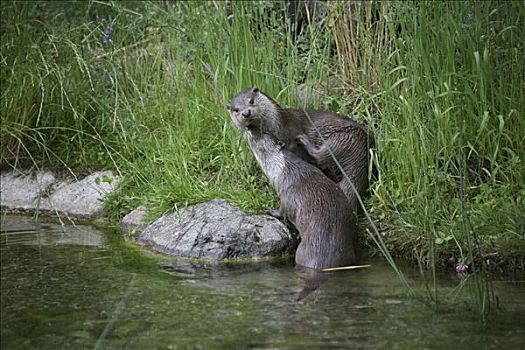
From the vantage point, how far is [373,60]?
6.25 meters

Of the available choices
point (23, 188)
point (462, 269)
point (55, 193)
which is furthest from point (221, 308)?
point (23, 188)

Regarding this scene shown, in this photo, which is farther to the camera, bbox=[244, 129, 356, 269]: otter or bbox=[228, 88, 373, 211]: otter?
bbox=[228, 88, 373, 211]: otter

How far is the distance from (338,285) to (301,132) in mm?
1431

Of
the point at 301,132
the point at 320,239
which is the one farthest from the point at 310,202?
the point at 301,132

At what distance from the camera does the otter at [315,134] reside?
570 centimetres

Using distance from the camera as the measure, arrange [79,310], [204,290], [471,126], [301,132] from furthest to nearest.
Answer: [301,132], [471,126], [204,290], [79,310]

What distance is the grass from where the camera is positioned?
524 cm

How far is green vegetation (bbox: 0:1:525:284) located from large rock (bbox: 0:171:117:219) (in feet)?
0.42

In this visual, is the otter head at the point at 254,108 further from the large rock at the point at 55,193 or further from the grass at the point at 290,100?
the large rock at the point at 55,193

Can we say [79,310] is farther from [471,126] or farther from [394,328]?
[471,126]

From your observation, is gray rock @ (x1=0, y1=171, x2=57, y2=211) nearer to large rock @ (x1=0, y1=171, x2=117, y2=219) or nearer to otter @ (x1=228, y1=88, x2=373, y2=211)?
large rock @ (x1=0, y1=171, x2=117, y2=219)

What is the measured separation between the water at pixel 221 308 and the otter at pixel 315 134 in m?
0.72

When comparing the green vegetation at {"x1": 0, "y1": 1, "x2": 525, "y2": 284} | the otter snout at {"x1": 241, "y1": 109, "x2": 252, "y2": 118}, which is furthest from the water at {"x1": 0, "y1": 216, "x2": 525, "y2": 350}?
the otter snout at {"x1": 241, "y1": 109, "x2": 252, "y2": 118}

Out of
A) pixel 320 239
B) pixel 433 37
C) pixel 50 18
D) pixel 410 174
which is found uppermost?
pixel 50 18
